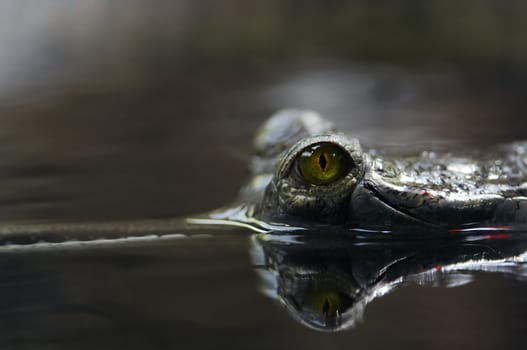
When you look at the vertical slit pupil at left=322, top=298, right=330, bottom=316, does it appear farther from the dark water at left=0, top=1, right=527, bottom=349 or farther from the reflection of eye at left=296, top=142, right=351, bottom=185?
the reflection of eye at left=296, top=142, right=351, bottom=185

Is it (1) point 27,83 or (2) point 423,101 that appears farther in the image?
(1) point 27,83

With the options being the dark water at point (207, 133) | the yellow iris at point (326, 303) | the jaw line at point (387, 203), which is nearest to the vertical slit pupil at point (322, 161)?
the jaw line at point (387, 203)

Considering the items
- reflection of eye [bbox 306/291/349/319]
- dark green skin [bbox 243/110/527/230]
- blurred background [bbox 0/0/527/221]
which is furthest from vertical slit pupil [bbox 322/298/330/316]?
blurred background [bbox 0/0/527/221]

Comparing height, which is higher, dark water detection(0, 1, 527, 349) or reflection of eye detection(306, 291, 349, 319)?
Result: dark water detection(0, 1, 527, 349)

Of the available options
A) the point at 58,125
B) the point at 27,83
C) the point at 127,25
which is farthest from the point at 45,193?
the point at 127,25

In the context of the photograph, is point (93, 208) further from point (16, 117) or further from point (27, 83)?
point (27, 83)

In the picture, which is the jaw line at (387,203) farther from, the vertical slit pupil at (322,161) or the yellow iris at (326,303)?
the yellow iris at (326,303)
